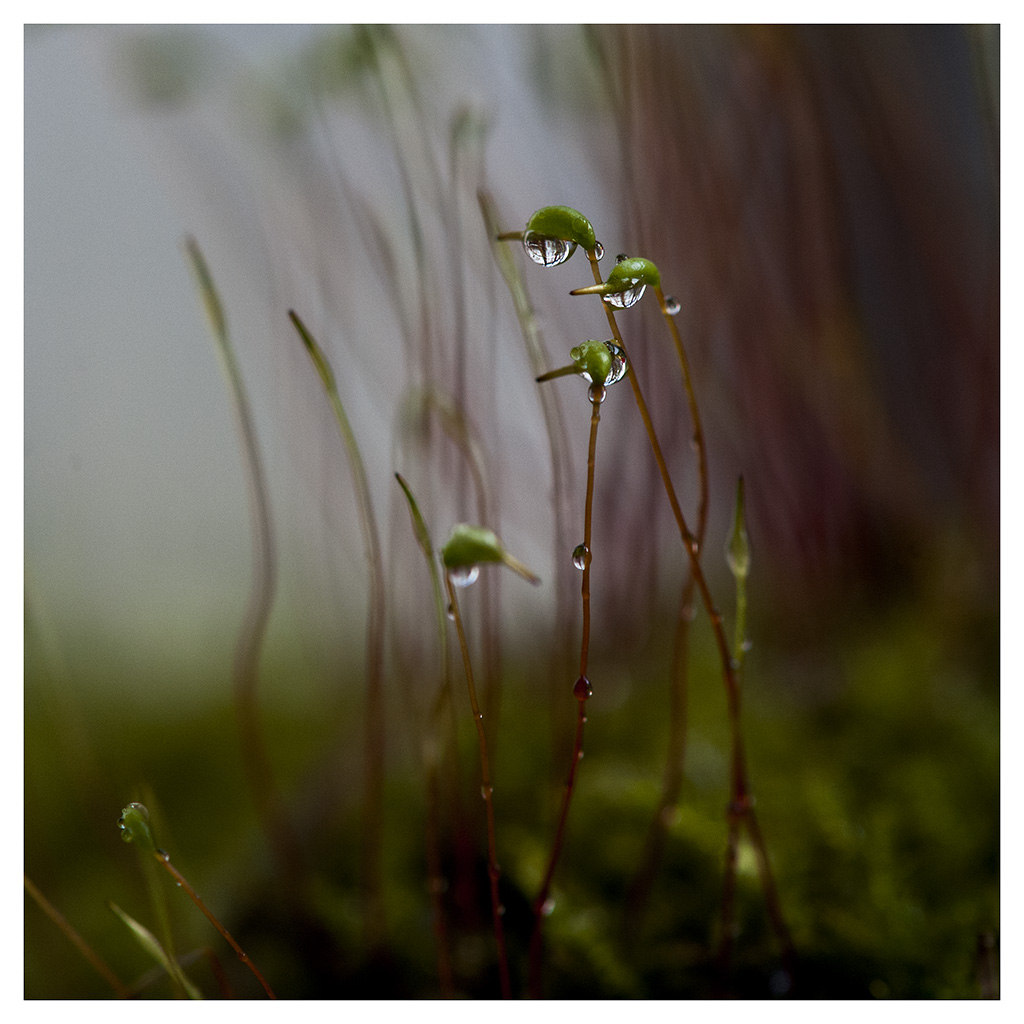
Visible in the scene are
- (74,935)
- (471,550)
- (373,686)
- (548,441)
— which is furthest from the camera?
(548,441)

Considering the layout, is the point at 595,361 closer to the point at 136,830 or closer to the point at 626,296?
the point at 626,296

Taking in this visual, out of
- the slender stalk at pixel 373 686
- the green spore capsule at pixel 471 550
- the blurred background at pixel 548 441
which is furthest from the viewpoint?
the blurred background at pixel 548 441

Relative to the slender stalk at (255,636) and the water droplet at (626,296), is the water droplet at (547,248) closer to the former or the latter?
the water droplet at (626,296)

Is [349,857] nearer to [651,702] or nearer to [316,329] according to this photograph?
[651,702]

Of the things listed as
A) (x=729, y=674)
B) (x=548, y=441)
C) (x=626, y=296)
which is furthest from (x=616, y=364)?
(x=548, y=441)

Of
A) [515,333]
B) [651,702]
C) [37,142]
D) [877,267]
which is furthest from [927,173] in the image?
[37,142]

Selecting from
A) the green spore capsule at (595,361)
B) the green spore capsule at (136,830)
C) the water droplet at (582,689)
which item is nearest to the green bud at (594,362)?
the green spore capsule at (595,361)
